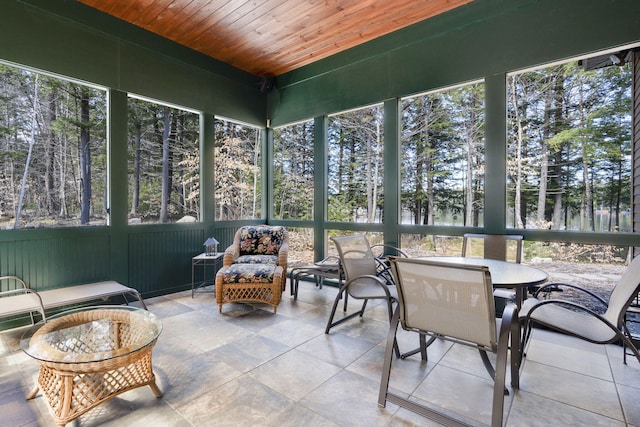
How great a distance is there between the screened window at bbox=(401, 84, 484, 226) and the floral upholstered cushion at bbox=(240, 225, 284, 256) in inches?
71.1

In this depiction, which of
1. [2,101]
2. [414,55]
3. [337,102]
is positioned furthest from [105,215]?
[414,55]

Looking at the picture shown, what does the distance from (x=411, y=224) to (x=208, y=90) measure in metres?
3.58

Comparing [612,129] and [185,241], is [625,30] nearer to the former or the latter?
[612,129]

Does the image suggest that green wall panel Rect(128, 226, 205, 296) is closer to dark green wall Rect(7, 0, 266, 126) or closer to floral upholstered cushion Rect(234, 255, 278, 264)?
floral upholstered cushion Rect(234, 255, 278, 264)

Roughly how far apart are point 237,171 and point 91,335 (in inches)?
138

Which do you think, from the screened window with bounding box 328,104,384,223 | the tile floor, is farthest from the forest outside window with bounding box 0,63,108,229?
the screened window with bounding box 328,104,384,223

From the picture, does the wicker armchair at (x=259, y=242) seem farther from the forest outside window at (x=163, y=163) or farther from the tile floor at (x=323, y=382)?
the tile floor at (x=323, y=382)

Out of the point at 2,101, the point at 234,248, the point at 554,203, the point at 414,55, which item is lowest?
the point at 234,248

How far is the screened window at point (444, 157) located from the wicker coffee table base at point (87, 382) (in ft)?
10.6

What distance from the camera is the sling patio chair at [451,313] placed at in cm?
157

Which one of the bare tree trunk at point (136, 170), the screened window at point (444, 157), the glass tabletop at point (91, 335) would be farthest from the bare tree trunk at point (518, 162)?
the bare tree trunk at point (136, 170)

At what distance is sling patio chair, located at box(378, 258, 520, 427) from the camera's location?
1571mm

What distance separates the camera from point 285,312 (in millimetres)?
3533

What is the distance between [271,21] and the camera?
3701 millimetres
